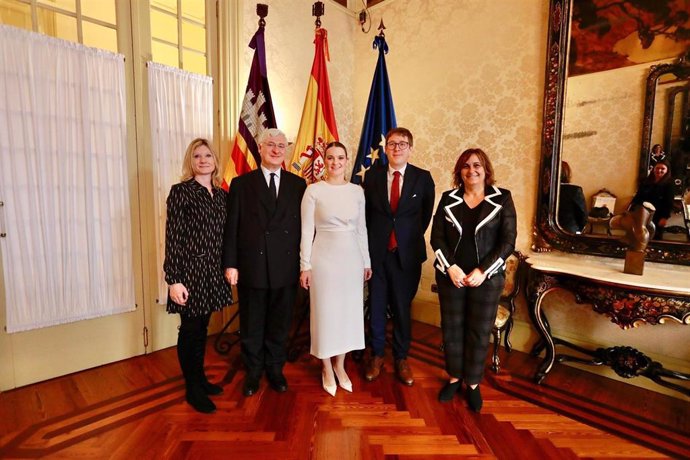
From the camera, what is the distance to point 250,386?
225 cm

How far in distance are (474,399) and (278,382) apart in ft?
3.74

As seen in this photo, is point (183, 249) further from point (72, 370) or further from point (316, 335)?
point (72, 370)

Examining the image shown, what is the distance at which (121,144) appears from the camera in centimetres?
252

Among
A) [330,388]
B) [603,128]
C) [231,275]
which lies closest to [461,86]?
[603,128]

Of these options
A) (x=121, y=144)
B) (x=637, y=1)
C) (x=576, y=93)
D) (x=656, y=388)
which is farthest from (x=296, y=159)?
(x=656, y=388)

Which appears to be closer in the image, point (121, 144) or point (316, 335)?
point (316, 335)

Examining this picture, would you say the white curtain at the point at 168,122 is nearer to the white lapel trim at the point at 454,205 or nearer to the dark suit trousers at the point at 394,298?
the dark suit trousers at the point at 394,298

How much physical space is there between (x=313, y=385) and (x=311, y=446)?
1.86 feet

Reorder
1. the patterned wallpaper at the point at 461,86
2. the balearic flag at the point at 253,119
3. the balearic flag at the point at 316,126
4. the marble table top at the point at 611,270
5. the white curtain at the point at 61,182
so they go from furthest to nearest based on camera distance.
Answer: the balearic flag at the point at 316,126 → the balearic flag at the point at 253,119 → the patterned wallpaper at the point at 461,86 → the white curtain at the point at 61,182 → the marble table top at the point at 611,270

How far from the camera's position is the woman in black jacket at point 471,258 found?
202cm

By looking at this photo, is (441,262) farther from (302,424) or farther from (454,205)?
(302,424)

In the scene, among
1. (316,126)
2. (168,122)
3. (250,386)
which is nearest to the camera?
(250,386)

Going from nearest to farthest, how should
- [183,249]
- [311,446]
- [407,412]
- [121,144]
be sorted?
1. [311,446]
2. [183,249]
3. [407,412]
4. [121,144]

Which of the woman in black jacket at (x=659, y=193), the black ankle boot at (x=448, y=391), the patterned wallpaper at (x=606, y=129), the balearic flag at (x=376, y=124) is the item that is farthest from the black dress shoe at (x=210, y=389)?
the woman in black jacket at (x=659, y=193)
